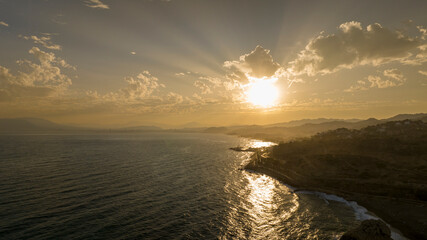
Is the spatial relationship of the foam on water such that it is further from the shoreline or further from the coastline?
the coastline

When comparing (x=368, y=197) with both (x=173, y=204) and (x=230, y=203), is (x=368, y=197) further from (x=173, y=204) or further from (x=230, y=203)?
(x=173, y=204)

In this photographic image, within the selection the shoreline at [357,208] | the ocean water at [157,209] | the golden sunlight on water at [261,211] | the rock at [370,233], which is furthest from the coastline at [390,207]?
the golden sunlight on water at [261,211]

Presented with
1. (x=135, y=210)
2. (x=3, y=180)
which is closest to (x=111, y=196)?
(x=135, y=210)

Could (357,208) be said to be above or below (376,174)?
below

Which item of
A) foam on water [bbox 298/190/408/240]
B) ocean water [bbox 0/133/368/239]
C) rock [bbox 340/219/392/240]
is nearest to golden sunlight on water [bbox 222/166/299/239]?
ocean water [bbox 0/133/368/239]

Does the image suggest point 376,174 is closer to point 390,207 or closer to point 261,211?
point 390,207

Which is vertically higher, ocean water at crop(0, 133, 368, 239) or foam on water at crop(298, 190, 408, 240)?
ocean water at crop(0, 133, 368, 239)

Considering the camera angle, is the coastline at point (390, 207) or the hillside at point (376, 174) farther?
the hillside at point (376, 174)

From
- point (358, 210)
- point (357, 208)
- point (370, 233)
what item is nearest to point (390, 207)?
point (357, 208)

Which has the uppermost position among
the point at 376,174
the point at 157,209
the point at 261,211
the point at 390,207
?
the point at 376,174

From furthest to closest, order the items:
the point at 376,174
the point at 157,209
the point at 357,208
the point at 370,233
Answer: the point at 376,174 < the point at 357,208 < the point at 157,209 < the point at 370,233

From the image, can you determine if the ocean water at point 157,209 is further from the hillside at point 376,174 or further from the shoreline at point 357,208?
the hillside at point 376,174
